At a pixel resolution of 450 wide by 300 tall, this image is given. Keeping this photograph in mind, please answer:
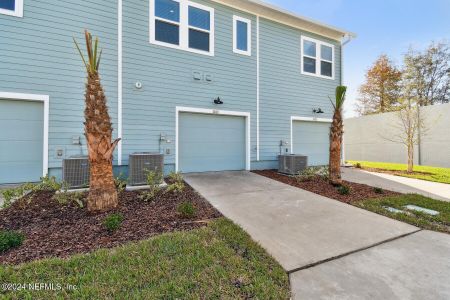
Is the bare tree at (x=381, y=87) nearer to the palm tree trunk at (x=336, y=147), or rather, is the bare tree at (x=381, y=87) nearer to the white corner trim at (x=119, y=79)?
the palm tree trunk at (x=336, y=147)

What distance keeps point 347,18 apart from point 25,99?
1201 cm

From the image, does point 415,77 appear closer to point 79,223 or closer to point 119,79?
point 119,79

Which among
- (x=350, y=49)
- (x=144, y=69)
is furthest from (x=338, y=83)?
(x=144, y=69)

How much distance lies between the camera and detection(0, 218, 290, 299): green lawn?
73.8 inches

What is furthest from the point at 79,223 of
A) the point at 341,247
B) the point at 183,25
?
the point at 183,25

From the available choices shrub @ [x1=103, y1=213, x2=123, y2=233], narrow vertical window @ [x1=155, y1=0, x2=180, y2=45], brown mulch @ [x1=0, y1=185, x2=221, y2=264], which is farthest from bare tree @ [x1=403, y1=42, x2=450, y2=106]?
shrub @ [x1=103, y1=213, x2=123, y2=233]

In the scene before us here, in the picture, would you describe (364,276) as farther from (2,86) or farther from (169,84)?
(2,86)

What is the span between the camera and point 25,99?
5.21 metres

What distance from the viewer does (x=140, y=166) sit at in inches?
210

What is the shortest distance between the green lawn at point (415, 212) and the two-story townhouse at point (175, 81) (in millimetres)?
4016

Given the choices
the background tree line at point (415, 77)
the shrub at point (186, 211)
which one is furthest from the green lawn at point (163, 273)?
the background tree line at point (415, 77)

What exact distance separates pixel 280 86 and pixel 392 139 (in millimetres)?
8344

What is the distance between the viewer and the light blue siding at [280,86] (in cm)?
813

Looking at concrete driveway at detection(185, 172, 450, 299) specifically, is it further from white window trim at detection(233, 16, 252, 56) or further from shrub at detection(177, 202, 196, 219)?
white window trim at detection(233, 16, 252, 56)
